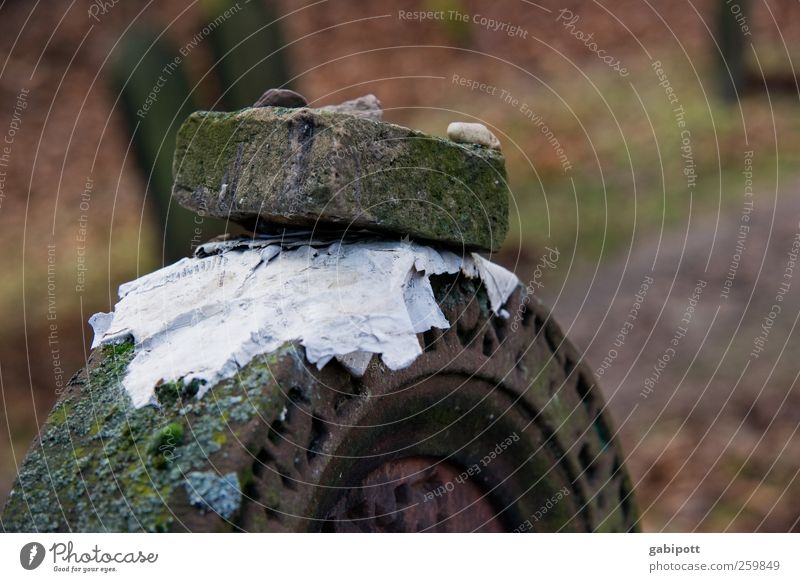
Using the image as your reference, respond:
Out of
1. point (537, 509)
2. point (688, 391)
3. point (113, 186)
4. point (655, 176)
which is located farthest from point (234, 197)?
point (113, 186)

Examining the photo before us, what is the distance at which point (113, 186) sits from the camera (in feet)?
25.3

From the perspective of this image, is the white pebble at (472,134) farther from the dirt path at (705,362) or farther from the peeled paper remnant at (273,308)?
the dirt path at (705,362)

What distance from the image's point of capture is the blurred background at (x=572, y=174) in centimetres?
383

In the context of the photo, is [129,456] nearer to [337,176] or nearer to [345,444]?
[345,444]

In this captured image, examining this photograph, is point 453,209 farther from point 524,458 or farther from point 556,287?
point 556,287

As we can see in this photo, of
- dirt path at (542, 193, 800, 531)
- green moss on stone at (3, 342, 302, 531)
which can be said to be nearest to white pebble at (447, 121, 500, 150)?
green moss on stone at (3, 342, 302, 531)

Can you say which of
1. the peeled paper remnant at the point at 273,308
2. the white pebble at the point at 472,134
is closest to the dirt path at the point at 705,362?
the white pebble at the point at 472,134

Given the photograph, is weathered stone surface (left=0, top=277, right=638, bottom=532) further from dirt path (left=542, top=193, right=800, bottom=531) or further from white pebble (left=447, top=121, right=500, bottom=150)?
dirt path (left=542, top=193, right=800, bottom=531)

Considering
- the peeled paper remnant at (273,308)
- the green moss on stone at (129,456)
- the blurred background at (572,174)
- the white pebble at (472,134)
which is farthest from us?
the blurred background at (572,174)

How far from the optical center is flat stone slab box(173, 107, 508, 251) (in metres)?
1.41

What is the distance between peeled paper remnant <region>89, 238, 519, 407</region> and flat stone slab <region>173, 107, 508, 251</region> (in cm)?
5

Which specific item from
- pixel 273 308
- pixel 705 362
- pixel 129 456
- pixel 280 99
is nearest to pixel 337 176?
pixel 273 308

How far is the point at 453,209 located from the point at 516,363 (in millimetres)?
363

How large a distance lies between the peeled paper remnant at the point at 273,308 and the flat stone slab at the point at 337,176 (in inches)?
2.1
